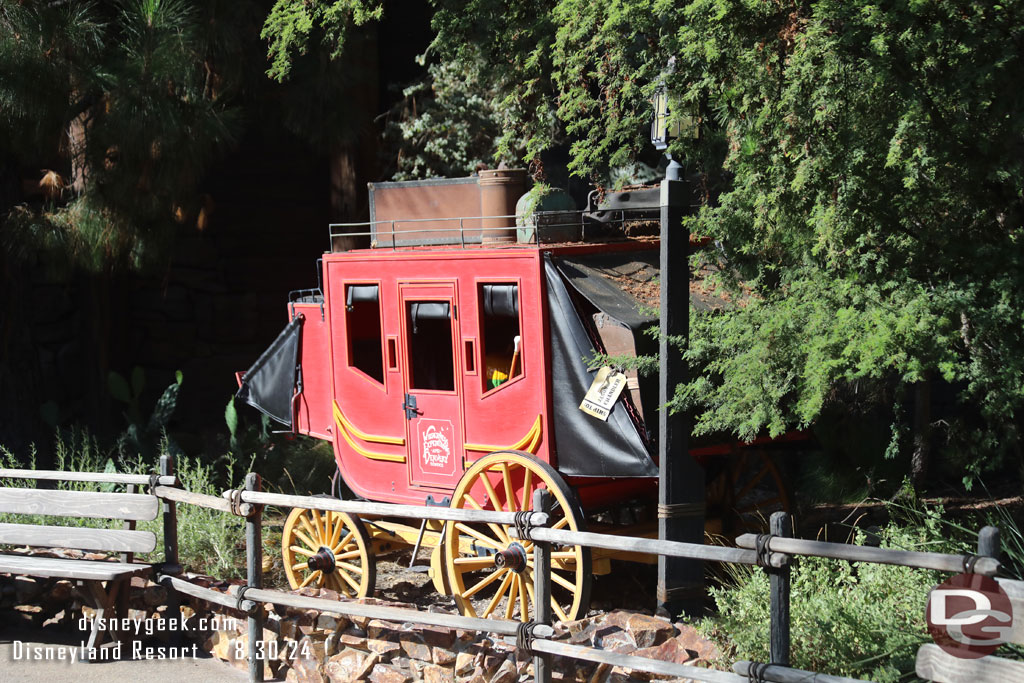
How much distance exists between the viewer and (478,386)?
639 centimetres

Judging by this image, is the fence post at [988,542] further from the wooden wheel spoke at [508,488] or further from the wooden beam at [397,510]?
the wooden wheel spoke at [508,488]

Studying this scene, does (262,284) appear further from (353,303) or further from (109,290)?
(353,303)

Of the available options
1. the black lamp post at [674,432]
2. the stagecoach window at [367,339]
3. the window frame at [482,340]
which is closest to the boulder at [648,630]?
the black lamp post at [674,432]

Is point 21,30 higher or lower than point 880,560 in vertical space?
higher

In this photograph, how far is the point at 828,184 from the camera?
5.07m

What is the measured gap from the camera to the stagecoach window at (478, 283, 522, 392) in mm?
6250

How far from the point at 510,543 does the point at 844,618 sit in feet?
6.55

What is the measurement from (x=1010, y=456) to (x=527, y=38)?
4.85 metres

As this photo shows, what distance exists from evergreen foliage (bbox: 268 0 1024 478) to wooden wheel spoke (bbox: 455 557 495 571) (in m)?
1.63

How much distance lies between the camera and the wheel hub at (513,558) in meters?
5.77

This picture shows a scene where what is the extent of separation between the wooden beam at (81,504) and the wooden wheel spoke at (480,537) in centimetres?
189

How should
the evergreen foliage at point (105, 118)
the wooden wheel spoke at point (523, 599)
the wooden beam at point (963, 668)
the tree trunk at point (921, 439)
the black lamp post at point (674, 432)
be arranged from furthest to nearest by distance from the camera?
the evergreen foliage at point (105, 118) → the tree trunk at point (921, 439) → the wooden wheel spoke at point (523, 599) → the black lamp post at point (674, 432) → the wooden beam at point (963, 668)

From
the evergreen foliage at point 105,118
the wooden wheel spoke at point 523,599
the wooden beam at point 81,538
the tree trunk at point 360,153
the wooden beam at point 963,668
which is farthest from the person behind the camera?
the tree trunk at point 360,153

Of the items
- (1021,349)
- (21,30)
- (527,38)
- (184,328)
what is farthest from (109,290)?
(1021,349)
